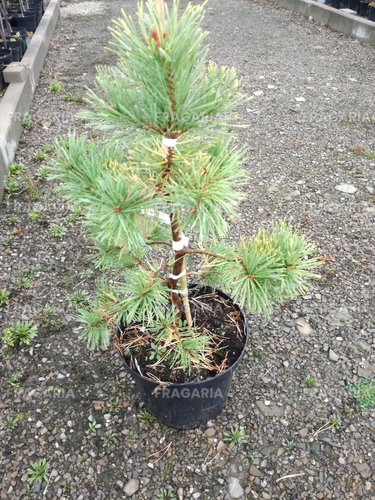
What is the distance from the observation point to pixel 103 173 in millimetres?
1277

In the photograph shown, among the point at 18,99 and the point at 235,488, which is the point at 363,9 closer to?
the point at 18,99

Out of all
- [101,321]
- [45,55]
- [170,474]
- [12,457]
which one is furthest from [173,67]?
[45,55]

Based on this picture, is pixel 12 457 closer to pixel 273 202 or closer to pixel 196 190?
pixel 196 190

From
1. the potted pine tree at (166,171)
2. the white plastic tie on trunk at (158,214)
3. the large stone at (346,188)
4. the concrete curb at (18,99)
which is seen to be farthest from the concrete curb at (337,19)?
the white plastic tie on trunk at (158,214)

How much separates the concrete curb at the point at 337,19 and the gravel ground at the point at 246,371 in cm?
345

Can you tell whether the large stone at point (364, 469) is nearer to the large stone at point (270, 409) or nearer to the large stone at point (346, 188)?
the large stone at point (270, 409)

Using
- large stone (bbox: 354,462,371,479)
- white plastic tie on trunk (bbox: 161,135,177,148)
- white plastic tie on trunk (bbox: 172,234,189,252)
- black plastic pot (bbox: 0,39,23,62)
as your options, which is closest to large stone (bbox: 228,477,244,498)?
large stone (bbox: 354,462,371,479)

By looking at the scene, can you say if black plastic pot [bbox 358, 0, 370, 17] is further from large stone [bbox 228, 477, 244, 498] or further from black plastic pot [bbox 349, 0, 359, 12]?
large stone [bbox 228, 477, 244, 498]

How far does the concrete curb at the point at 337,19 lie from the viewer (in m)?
7.05

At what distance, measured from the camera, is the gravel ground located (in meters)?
1.99

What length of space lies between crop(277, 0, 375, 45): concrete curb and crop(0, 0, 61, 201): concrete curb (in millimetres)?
4879

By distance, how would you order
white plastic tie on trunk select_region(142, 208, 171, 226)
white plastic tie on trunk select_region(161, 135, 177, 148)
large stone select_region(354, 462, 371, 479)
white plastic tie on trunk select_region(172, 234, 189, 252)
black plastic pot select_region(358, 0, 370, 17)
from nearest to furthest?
white plastic tie on trunk select_region(161, 135, 177, 148) → white plastic tie on trunk select_region(142, 208, 171, 226) → white plastic tie on trunk select_region(172, 234, 189, 252) → large stone select_region(354, 462, 371, 479) → black plastic pot select_region(358, 0, 370, 17)

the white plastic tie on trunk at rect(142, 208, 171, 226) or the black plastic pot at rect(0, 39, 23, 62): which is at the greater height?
the white plastic tie on trunk at rect(142, 208, 171, 226)

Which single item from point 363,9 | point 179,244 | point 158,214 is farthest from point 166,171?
point 363,9
